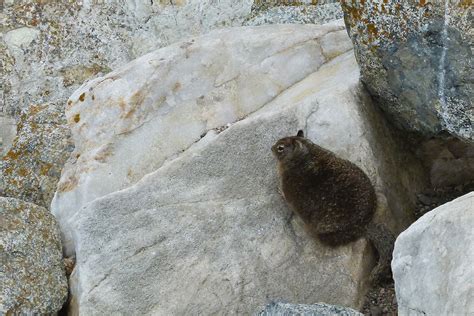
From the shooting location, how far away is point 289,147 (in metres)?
7.50

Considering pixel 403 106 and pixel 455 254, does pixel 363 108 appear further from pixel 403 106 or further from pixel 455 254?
pixel 455 254

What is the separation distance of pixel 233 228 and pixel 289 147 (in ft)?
2.81

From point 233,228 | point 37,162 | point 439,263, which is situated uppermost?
point 439,263

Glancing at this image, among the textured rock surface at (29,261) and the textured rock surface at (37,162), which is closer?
the textured rock surface at (29,261)

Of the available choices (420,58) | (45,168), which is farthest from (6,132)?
(420,58)

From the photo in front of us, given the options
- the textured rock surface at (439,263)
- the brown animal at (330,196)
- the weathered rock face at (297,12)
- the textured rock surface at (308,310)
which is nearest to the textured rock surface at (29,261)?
the brown animal at (330,196)

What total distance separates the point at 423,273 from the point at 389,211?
2.22 metres

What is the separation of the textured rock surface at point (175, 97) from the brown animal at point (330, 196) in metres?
1.11

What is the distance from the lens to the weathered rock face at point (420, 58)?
6578 millimetres

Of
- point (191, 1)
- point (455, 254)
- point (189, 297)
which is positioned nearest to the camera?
point (455, 254)

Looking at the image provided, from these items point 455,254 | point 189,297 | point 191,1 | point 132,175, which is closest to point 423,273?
point 455,254

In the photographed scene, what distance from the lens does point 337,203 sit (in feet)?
24.1

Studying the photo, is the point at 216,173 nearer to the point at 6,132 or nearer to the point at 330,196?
the point at 330,196

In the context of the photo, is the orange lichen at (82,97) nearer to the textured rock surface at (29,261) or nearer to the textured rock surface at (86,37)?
the textured rock surface at (86,37)
